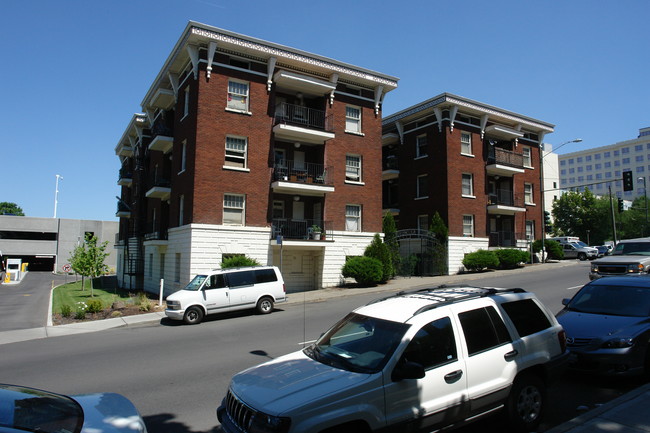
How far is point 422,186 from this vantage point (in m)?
33.6

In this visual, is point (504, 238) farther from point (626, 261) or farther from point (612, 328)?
point (612, 328)

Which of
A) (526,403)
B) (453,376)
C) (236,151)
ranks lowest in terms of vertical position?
(526,403)

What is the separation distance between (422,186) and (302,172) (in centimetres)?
1226

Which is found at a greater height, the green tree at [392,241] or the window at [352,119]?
the window at [352,119]

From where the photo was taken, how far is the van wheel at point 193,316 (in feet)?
49.1

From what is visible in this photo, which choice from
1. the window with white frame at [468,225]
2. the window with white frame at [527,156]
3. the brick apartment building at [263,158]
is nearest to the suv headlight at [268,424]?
the brick apartment building at [263,158]

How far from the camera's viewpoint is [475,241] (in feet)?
104

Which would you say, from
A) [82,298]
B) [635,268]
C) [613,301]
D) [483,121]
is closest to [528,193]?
[483,121]

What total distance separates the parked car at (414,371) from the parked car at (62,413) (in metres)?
1.09

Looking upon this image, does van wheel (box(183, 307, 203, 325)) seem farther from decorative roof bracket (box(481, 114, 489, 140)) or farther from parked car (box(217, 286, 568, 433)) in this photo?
decorative roof bracket (box(481, 114, 489, 140))

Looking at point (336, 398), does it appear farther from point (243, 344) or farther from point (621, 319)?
point (243, 344)

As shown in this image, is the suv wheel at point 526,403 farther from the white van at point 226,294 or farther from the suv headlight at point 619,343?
the white van at point 226,294

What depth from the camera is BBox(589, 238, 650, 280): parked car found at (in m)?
15.0

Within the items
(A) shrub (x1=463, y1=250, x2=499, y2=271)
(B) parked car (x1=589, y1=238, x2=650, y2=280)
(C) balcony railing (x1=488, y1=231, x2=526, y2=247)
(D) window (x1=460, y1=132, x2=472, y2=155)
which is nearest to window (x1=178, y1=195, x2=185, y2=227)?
(A) shrub (x1=463, y1=250, x2=499, y2=271)
